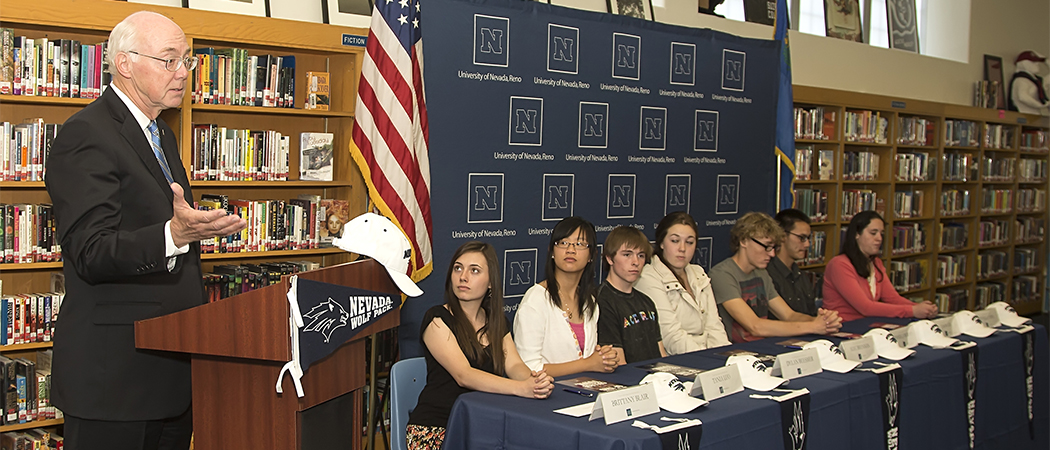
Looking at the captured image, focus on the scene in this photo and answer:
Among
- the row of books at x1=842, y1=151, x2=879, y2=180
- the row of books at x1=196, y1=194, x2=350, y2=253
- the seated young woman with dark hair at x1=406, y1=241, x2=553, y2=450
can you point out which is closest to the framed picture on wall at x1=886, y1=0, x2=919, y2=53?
the row of books at x1=842, y1=151, x2=879, y2=180

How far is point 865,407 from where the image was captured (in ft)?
9.52

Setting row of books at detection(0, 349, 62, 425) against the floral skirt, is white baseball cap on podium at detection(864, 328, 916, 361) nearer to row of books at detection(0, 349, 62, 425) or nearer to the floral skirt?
the floral skirt

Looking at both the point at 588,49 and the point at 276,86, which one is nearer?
the point at 276,86

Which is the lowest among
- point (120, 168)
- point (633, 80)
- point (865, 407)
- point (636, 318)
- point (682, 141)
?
point (865, 407)

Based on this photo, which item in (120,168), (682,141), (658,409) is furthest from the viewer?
(682,141)

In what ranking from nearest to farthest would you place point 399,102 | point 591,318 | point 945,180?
point 591,318 → point 399,102 → point 945,180

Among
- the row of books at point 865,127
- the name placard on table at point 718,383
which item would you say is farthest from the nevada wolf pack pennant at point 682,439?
the row of books at point 865,127

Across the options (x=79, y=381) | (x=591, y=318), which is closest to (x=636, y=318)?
(x=591, y=318)

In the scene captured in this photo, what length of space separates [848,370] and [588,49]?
7.95 ft

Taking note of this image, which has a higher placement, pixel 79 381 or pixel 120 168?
pixel 120 168

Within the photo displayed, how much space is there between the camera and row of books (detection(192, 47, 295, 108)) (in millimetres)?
3771

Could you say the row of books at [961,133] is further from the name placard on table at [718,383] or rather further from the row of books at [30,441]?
the row of books at [30,441]

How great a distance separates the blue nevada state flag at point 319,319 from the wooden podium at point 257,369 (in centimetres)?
2

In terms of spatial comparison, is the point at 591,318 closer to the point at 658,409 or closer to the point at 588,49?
the point at 658,409
